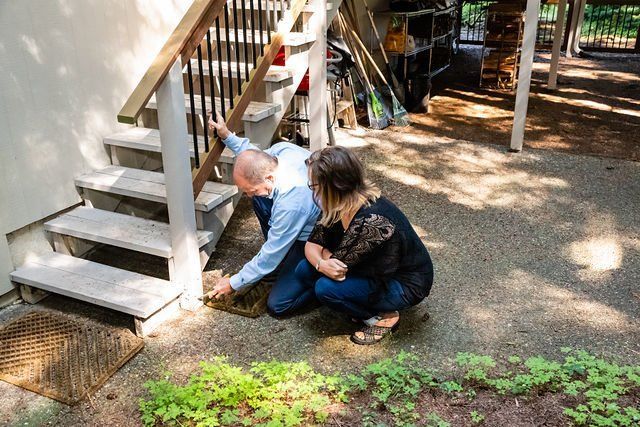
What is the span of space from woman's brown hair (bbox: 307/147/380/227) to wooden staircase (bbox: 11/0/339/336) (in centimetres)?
81

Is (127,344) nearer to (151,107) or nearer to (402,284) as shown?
(402,284)

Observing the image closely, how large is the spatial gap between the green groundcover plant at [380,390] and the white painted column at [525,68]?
3343 mm

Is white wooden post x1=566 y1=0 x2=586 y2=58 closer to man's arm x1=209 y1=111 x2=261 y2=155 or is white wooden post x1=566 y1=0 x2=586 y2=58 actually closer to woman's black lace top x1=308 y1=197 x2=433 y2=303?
man's arm x1=209 y1=111 x2=261 y2=155

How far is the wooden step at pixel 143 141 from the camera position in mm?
3955

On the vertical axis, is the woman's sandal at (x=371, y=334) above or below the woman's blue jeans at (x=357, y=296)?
below

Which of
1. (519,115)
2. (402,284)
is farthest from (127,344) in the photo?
(519,115)

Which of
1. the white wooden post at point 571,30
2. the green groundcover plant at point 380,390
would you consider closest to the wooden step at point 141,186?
the green groundcover plant at point 380,390

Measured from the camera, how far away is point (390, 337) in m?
3.23

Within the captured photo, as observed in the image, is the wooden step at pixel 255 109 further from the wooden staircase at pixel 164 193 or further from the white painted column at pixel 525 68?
the white painted column at pixel 525 68

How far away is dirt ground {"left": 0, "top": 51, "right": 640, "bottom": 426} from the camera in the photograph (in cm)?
303

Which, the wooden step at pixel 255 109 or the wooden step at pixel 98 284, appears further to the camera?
the wooden step at pixel 255 109

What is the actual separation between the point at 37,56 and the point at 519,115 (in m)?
4.25

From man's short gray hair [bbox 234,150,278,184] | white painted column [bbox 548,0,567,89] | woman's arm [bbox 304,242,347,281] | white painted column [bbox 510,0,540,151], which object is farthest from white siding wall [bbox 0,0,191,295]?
white painted column [bbox 548,0,567,89]

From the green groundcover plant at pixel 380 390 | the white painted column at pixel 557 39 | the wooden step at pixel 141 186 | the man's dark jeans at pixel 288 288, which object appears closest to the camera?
the green groundcover plant at pixel 380 390
